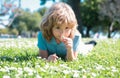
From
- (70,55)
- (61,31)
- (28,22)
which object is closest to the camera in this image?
(61,31)

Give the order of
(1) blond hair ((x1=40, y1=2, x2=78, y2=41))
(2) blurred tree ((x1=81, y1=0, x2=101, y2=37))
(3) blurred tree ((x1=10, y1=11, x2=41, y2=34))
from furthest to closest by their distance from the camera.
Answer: (3) blurred tree ((x1=10, y1=11, x2=41, y2=34)), (2) blurred tree ((x1=81, y1=0, x2=101, y2=37)), (1) blond hair ((x1=40, y1=2, x2=78, y2=41))

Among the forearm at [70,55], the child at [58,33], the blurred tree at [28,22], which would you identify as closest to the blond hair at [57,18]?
the child at [58,33]

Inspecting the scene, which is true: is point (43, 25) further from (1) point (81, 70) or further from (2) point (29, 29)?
(2) point (29, 29)

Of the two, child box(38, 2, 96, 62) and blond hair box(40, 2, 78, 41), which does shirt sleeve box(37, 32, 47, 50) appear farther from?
blond hair box(40, 2, 78, 41)

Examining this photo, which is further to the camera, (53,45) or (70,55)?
(53,45)

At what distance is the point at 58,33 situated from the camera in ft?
18.9

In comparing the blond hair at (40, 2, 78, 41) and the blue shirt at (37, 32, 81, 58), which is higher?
the blond hair at (40, 2, 78, 41)

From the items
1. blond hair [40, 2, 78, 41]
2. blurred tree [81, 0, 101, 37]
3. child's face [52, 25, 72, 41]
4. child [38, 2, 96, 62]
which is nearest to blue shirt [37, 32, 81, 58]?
child [38, 2, 96, 62]

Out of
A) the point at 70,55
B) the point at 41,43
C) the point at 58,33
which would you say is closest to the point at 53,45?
the point at 41,43

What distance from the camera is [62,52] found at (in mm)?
6539

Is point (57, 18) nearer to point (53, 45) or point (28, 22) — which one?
point (53, 45)

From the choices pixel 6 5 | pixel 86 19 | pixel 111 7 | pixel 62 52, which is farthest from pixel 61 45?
pixel 86 19

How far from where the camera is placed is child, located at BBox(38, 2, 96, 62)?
572cm

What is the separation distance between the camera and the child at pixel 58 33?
5719 millimetres
